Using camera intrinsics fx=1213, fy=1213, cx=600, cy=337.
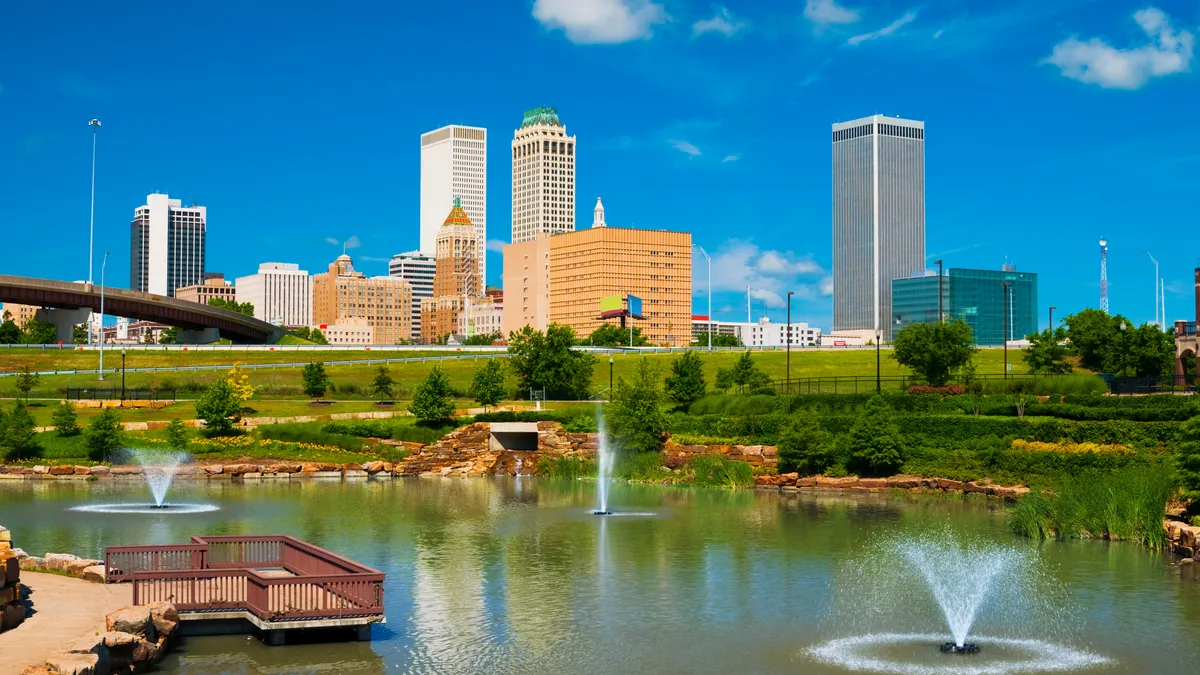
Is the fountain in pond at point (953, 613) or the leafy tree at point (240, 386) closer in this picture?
the fountain in pond at point (953, 613)

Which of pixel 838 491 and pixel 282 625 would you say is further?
pixel 838 491

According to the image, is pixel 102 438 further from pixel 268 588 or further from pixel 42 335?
pixel 42 335

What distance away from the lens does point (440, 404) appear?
251 ft

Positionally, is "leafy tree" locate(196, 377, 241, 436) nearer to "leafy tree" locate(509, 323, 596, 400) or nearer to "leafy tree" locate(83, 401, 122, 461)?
"leafy tree" locate(83, 401, 122, 461)

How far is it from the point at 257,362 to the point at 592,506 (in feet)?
232

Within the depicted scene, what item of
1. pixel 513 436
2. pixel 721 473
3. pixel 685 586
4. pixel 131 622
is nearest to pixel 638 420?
pixel 721 473

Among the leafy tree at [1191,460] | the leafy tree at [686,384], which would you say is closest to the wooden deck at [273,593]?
the leafy tree at [1191,460]

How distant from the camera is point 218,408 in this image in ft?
238

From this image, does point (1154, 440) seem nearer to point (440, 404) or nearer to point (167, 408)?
point (440, 404)

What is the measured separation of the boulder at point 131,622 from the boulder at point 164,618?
1.21ft

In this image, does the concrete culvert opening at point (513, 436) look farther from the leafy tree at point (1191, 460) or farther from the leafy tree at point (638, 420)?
the leafy tree at point (1191, 460)

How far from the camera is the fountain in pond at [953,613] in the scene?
23938 millimetres

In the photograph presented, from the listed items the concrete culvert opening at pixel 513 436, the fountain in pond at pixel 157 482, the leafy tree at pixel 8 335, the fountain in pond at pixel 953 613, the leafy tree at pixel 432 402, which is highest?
the leafy tree at pixel 8 335

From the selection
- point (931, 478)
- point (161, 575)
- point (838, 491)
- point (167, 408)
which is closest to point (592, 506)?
point (838, 491)
